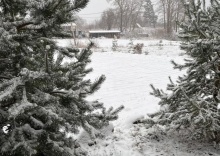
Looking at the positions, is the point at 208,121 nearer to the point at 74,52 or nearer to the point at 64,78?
the point at 74,52

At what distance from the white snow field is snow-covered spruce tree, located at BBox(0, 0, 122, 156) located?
262cm

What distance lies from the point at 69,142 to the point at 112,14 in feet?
201

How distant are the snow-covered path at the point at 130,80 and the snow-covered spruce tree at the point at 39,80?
4.02 m

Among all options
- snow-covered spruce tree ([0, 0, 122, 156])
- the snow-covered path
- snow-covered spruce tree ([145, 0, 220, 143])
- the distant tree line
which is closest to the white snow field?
the snow-covered path

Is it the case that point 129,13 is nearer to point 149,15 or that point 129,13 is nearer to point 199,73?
A: point 149,15

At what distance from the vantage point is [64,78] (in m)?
2.11

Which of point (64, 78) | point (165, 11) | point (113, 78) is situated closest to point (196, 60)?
point (64, 78)

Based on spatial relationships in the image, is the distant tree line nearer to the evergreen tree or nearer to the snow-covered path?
the evergreen tree

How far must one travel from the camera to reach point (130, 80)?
11516 mm

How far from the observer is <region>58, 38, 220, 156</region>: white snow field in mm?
5176

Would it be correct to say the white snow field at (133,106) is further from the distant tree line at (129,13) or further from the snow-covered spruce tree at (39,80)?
the distant tree line at (129,13)

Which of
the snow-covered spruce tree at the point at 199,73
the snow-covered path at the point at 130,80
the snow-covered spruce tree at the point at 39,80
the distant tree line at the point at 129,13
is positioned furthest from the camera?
the distant tree line at the point at 129,13

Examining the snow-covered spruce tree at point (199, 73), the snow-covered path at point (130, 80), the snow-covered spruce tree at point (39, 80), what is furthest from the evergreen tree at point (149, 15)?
the snow-covered spruce tree at point (39, 80)

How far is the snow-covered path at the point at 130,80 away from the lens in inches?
316
